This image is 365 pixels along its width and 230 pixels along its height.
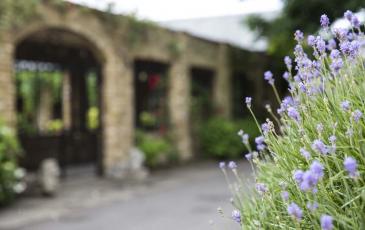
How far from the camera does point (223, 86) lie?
13539 mm

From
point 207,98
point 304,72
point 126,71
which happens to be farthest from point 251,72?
point 304,72

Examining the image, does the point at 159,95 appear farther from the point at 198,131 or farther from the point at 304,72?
the point at 304,72

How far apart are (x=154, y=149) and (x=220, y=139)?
2.65 m

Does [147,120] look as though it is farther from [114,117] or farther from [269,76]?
[269,76]

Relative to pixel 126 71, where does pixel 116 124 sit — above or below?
below

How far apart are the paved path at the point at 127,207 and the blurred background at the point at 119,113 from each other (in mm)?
19

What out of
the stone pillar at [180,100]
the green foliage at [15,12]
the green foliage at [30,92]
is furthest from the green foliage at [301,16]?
the green foliage at [15,12]

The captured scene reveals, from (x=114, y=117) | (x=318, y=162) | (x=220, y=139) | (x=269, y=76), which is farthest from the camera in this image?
(x=220, y=139)

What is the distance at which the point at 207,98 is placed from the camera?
13047mm

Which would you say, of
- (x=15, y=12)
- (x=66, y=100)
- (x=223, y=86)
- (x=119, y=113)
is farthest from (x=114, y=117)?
(x=223, y=86)

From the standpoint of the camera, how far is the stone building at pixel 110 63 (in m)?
7.88

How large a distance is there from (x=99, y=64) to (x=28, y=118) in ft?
6.97

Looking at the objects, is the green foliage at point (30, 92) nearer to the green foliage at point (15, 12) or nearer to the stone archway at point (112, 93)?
the stone archway at point (112, 93)

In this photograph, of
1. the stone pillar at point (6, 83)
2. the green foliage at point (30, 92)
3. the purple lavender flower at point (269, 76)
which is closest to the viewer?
the purple lavender flower at point (269, 76)
